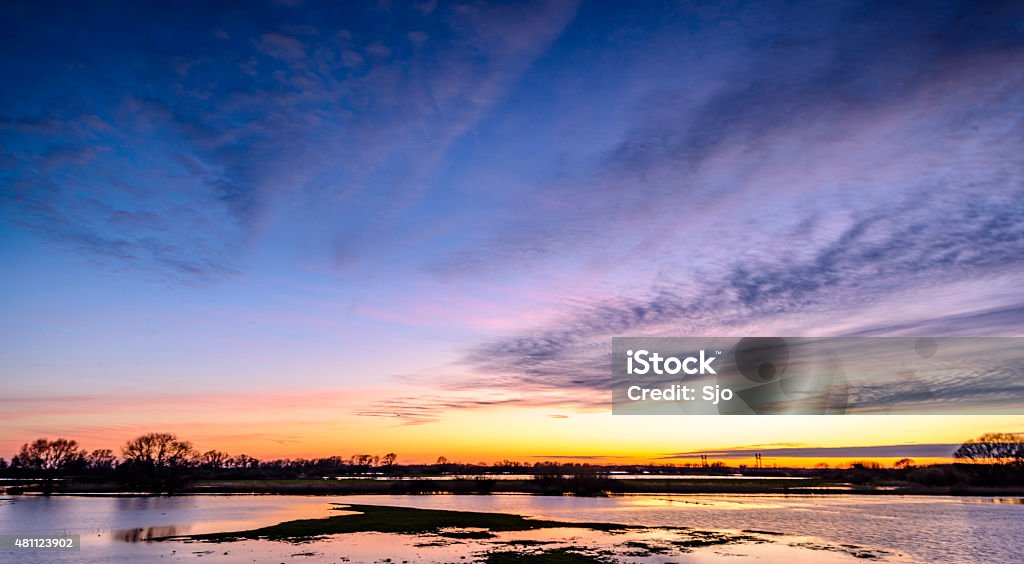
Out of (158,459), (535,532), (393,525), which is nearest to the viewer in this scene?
(535,532)

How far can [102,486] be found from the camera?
135875 millimetres

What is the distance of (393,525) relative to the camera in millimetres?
56938

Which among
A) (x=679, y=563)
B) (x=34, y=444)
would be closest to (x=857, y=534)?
(x=679, y=563)

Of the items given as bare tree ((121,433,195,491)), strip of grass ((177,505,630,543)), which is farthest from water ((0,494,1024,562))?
bare tree ((121,433,195,491))

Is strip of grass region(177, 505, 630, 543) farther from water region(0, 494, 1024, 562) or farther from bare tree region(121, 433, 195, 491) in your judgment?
bare tree region(121, 433, 195, 491)

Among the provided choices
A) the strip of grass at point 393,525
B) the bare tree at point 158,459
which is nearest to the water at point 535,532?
the strip of grass at point 393,525

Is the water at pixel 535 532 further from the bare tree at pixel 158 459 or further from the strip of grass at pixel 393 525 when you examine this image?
the bare tree at pixel 158 459

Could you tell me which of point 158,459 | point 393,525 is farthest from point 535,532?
point 158,459

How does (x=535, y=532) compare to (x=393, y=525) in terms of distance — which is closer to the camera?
(x=535, y=532)

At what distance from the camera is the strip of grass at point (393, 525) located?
161 ft

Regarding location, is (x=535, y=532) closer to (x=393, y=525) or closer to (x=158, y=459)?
(x=393, y=525)

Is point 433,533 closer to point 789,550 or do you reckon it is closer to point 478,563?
point 478,563

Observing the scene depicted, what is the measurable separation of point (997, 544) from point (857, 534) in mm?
10362

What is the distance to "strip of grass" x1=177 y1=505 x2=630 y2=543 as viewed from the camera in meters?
49.0
